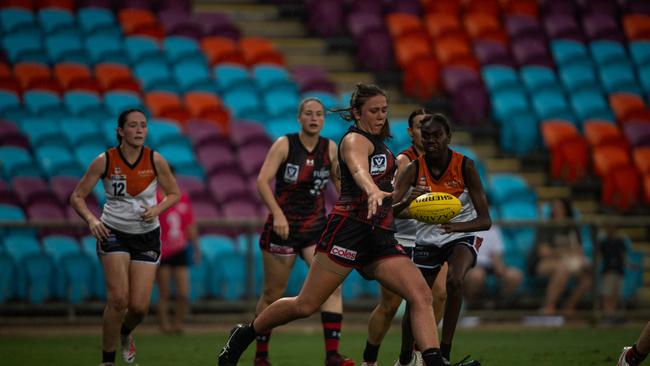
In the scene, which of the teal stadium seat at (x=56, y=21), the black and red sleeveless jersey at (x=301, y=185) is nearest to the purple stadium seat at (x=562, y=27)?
the teal stadium seat at (x=56, y=21)

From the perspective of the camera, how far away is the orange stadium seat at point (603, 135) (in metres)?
19.7

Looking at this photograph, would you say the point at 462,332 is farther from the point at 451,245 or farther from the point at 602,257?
the point at 451,245

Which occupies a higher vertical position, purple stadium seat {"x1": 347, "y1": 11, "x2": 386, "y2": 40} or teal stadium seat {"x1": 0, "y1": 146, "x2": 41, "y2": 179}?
purple stadium seat {"x1": 347, "y1": 11, "x2": 386, "y2": 40}

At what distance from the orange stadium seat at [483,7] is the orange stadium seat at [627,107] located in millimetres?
3748

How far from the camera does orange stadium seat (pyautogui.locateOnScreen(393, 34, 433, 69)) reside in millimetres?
21109

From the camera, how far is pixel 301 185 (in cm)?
990

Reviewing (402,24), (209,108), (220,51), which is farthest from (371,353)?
(402,24)

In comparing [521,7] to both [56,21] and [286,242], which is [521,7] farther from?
[286,242]

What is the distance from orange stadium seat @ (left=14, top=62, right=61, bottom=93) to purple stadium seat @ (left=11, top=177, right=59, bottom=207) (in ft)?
10.8

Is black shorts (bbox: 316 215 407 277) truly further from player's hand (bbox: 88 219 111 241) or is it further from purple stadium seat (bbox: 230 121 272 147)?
purple stadium seat (bbox: 230 121 272 147)

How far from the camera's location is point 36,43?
20.0 meters

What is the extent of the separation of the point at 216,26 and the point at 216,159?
5495 mm

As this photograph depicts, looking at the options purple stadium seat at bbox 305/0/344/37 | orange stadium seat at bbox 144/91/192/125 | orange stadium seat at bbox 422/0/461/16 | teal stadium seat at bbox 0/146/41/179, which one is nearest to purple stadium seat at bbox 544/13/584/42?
orange stadium seat at bbox 422/0/461/16

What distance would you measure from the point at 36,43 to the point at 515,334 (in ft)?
36.8
